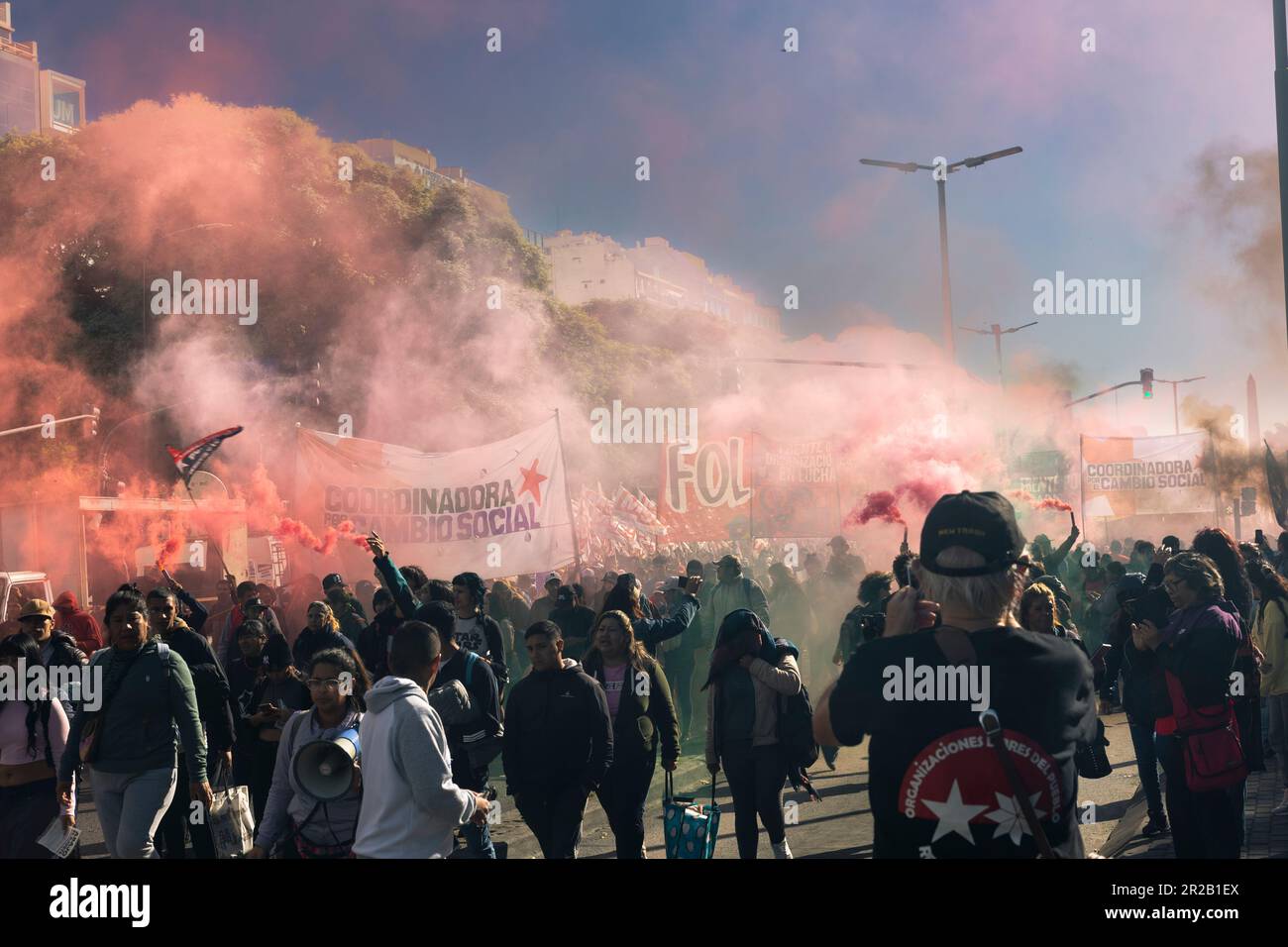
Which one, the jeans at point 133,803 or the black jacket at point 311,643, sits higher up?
the black jacket at point 311,643

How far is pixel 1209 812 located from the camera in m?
6.01

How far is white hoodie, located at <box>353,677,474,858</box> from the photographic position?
4.43 meters

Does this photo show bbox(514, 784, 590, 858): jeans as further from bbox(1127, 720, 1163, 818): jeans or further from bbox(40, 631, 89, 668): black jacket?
bbox(1127, 720, 1163, 818): jeans

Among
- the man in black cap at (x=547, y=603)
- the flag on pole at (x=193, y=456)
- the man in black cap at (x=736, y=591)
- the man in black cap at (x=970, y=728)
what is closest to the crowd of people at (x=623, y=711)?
the man in black cap at (x=970, y=728)

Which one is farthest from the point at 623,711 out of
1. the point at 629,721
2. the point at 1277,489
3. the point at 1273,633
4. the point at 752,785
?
the point at 1277,489

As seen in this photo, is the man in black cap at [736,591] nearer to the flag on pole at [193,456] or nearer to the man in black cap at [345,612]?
the man in black cap at [345,612]

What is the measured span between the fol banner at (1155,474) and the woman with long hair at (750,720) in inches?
961

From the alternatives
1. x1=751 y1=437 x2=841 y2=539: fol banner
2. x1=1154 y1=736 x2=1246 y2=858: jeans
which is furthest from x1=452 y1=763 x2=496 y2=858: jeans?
x1=751 y1=437 x2=841 y2=539: fol banner

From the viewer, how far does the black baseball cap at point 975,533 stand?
3107 mm

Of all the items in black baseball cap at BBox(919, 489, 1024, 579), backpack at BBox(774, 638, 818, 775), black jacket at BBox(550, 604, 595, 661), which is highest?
black baseball cap at BBox(919, 489, 1024, 579)

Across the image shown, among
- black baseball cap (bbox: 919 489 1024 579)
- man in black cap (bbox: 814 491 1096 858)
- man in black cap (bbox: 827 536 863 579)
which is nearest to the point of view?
man in black cap (bbox: 814 491 1096 858)

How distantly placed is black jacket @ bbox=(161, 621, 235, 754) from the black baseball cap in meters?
5.57

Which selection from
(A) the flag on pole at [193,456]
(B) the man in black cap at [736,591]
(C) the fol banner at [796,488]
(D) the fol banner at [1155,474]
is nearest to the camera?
(B) the man in black cap at [736,591]

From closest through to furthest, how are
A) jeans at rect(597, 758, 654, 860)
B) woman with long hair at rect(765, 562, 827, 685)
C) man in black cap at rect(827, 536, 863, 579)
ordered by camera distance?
1. jeans at rect(597, 758, 654, 860)
2. man in black cap at rect(827, 536, 863, 579)
3. woman with long hair at rect(765, 562, 827, 685)
